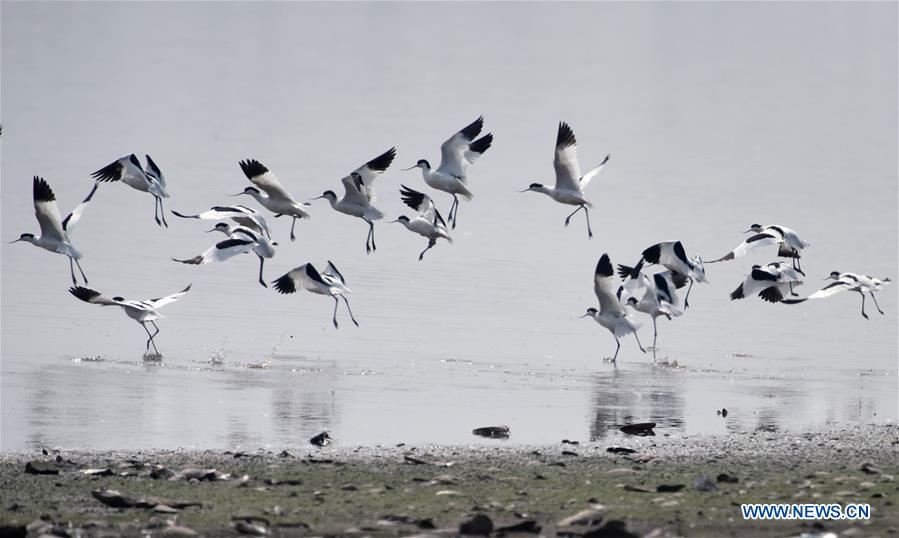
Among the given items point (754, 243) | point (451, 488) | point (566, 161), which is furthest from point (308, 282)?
point (451, 488)

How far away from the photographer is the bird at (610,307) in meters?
15.6

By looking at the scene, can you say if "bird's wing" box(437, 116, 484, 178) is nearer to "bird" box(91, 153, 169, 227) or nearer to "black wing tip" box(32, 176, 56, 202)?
"bird" box(91, 153, 169, 227)

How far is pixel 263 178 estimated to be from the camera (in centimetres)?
1669

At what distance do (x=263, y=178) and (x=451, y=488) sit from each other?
317 inches

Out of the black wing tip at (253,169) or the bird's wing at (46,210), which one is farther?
the black wing tip at (253,169)

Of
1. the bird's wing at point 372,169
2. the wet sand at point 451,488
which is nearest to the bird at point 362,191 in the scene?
the bird's wing at point 372,169

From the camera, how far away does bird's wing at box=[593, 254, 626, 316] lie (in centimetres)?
1554

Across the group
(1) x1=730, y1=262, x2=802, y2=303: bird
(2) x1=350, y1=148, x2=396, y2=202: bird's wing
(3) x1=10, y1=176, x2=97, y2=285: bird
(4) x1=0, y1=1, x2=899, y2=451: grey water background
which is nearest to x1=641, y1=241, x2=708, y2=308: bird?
(1) x1=730, y1=262, x2=802, y2=303: bird

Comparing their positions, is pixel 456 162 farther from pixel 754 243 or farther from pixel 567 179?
pixel 754 243

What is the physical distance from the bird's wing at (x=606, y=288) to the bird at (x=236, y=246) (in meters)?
3.09

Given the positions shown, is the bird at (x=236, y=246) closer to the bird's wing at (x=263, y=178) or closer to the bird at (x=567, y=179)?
the bird's wing at (x=263, y=178)

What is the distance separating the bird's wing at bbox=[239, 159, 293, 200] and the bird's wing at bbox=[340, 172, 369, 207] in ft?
2.05

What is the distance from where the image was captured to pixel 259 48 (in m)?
63.9

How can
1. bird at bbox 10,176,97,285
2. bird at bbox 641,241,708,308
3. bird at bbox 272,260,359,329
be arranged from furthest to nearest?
bird at bbox 641,241,708,308 → bird at bbox 10,176,97,285 → bird at bbox 272,260,359,329
